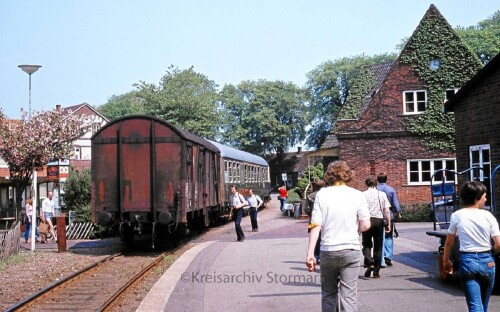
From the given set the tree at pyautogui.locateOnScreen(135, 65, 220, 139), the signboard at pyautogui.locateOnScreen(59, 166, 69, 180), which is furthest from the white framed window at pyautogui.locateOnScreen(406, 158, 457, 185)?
the tree at pyautogui.locateOnScreen(135, 65, 220, 139)

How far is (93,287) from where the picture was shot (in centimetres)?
1171

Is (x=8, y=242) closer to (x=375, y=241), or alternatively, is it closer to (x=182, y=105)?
(x=375, y=241)

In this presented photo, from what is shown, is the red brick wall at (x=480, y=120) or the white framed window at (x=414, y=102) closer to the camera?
the red brick wall at (x=480, y=120)

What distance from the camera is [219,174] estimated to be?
23.8m

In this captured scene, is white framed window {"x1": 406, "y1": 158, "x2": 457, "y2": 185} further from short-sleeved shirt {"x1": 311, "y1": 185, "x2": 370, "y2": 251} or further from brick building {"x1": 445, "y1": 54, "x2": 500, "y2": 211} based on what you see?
short-sleeved shirt {"x1": 311, "y1": 185, "x2": 370, "y2": 251}

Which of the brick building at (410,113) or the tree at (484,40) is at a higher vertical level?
the tree at (484,40)

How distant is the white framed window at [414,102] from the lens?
30891 mm

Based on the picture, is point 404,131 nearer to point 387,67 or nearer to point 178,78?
point 387,67

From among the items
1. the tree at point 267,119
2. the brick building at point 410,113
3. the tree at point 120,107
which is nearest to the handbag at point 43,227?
the brick building at point 410,113

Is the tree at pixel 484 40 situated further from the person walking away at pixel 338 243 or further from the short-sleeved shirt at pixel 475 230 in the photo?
the person walking away at pixel 338 243

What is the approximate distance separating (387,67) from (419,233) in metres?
19.9

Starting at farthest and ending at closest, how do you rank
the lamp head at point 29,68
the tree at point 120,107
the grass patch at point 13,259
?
the tree at point 120,107, the lamp head at point 29,68, the grass patch at point 13,259

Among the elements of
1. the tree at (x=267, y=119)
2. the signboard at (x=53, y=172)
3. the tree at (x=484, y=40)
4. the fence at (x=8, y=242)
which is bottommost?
the fence at (x=8, y=242)

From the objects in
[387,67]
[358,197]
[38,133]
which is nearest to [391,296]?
[358,197]
